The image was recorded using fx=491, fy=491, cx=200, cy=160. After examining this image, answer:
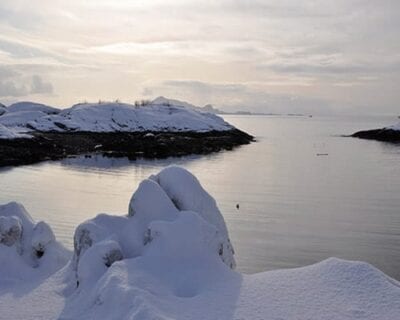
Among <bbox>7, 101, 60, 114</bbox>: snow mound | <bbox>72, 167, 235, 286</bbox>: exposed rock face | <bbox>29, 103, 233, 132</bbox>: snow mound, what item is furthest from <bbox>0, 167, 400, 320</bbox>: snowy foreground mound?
<bbox>7, 101, 60, 114</bbox>: snow mound

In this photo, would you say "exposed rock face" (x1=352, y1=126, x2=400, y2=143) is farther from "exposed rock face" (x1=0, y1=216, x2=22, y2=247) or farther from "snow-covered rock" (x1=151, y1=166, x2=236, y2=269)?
"exposed rock face" (x1=0, y1=216, x2=22, y2=247)

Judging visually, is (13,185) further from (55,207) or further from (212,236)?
(212,236)

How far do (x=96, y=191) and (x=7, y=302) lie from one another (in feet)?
113

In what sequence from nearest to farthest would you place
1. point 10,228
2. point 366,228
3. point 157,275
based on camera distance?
point 157,275
point 10,228
point 366,228

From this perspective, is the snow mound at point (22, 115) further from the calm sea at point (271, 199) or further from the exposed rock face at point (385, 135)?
the exposed rock face at point (385, 135)

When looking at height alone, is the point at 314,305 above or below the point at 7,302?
above

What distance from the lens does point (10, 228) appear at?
1856 centimetres

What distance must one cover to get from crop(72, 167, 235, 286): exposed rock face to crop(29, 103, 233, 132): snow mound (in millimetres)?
91866

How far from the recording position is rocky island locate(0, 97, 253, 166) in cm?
7969

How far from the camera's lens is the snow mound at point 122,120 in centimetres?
11067

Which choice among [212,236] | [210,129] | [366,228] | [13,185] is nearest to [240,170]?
[13,185]

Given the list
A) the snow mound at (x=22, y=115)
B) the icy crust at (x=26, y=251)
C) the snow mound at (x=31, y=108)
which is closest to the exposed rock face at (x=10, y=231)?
the icy crust at (x=26, y=251)

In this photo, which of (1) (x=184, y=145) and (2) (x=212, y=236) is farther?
(1) (x=184, y=145)

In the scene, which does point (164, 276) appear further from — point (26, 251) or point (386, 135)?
point (386, 135)
